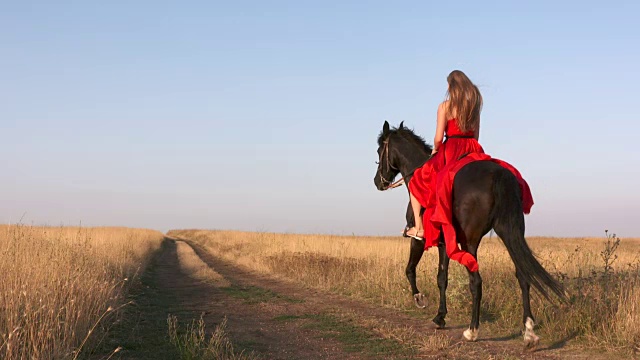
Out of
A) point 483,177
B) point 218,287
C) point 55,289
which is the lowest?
point 218,287

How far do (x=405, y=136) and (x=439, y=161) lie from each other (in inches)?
56.2

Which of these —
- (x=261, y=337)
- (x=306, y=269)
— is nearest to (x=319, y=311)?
(x=261, y=337)

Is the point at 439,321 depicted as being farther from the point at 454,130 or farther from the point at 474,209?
the point at 454,130

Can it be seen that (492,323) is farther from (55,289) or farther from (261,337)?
(55,289)

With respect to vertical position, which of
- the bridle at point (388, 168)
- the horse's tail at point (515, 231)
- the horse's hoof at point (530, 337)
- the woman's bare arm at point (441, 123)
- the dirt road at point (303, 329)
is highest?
the woman's bare arm at point (441, 123)

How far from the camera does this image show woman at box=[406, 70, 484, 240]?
22.2ft

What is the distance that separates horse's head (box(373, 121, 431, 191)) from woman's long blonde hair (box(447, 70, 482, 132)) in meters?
1.21

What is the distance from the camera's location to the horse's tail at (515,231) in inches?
219

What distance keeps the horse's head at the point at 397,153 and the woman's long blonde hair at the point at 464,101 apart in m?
1.21

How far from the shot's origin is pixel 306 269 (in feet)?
A: 47.6

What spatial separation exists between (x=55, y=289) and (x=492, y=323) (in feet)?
19.7

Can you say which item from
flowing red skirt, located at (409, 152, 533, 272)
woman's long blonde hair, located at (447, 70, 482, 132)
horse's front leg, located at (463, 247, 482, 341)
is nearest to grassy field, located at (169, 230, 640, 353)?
horse's front leg, located at (463, 247, 482, 341)

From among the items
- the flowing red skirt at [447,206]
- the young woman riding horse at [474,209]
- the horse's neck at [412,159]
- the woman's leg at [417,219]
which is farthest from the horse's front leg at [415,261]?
the horse's neck at [412,159]

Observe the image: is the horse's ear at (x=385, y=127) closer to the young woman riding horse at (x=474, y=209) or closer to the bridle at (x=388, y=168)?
the bridle at (x=388, y=168)
